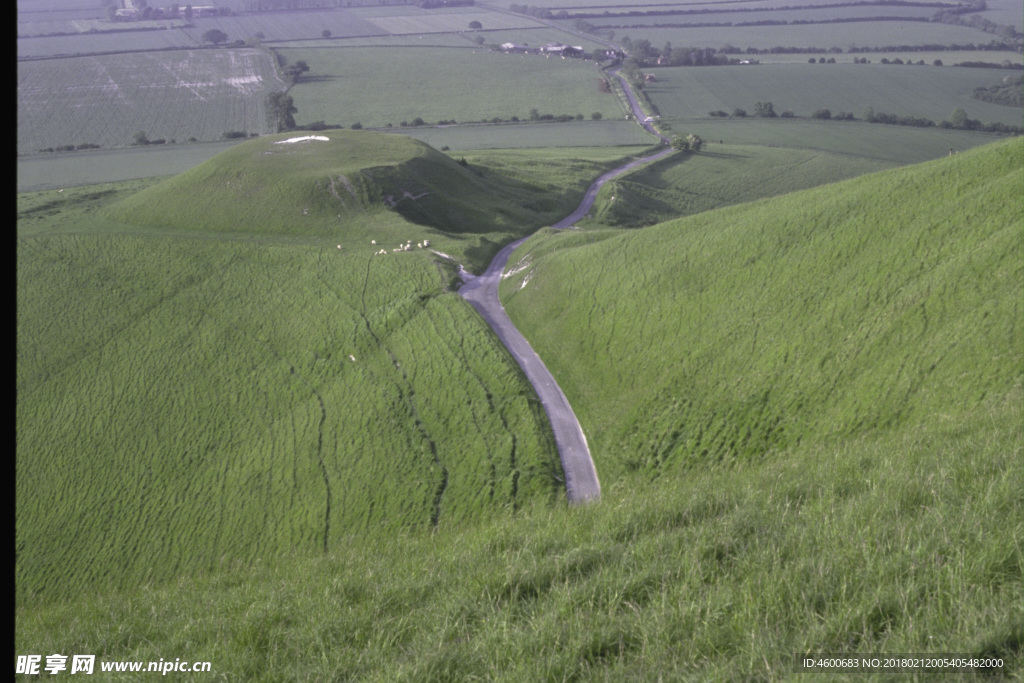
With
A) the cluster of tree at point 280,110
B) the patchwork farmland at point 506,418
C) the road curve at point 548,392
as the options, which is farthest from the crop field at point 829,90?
the road curve at point 548,392

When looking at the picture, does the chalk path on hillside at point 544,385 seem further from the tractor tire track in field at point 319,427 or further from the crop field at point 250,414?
the tractor tire track in field at point 319,427

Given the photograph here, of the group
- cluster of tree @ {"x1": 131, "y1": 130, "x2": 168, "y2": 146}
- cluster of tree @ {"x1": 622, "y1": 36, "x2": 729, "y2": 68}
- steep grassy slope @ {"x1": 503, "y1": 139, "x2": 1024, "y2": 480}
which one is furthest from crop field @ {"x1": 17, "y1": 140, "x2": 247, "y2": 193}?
cluster of tree @ {"x1": 622, "y1": 36, "x2": 729, "y2": 68}

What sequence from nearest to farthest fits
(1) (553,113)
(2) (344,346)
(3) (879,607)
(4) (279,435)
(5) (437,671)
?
1. (3) (879,607)
2. (5) (437,671)
3. (4) (279,435)
4. (2) (344,346)
5. (1) (553,113)

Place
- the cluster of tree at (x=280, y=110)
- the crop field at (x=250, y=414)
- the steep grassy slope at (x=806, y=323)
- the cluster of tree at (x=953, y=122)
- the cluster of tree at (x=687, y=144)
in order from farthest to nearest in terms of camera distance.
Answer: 1. the cluster of tree at (x=280, y=110)
2. the cluster of tree at (x=953, y=122)
3. the cluster of tree at (x=687, y=144)
4. the crop field at (x=250, y=414)
5. the steep grassy slope at (x=806, y=323)

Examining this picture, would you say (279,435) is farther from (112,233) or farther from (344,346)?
(112,233)

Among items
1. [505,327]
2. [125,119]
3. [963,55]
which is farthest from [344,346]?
[963,55]

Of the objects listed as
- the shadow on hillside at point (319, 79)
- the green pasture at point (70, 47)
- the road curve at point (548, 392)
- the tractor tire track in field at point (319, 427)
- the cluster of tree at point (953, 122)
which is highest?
the green pasture at point (70, 47)
